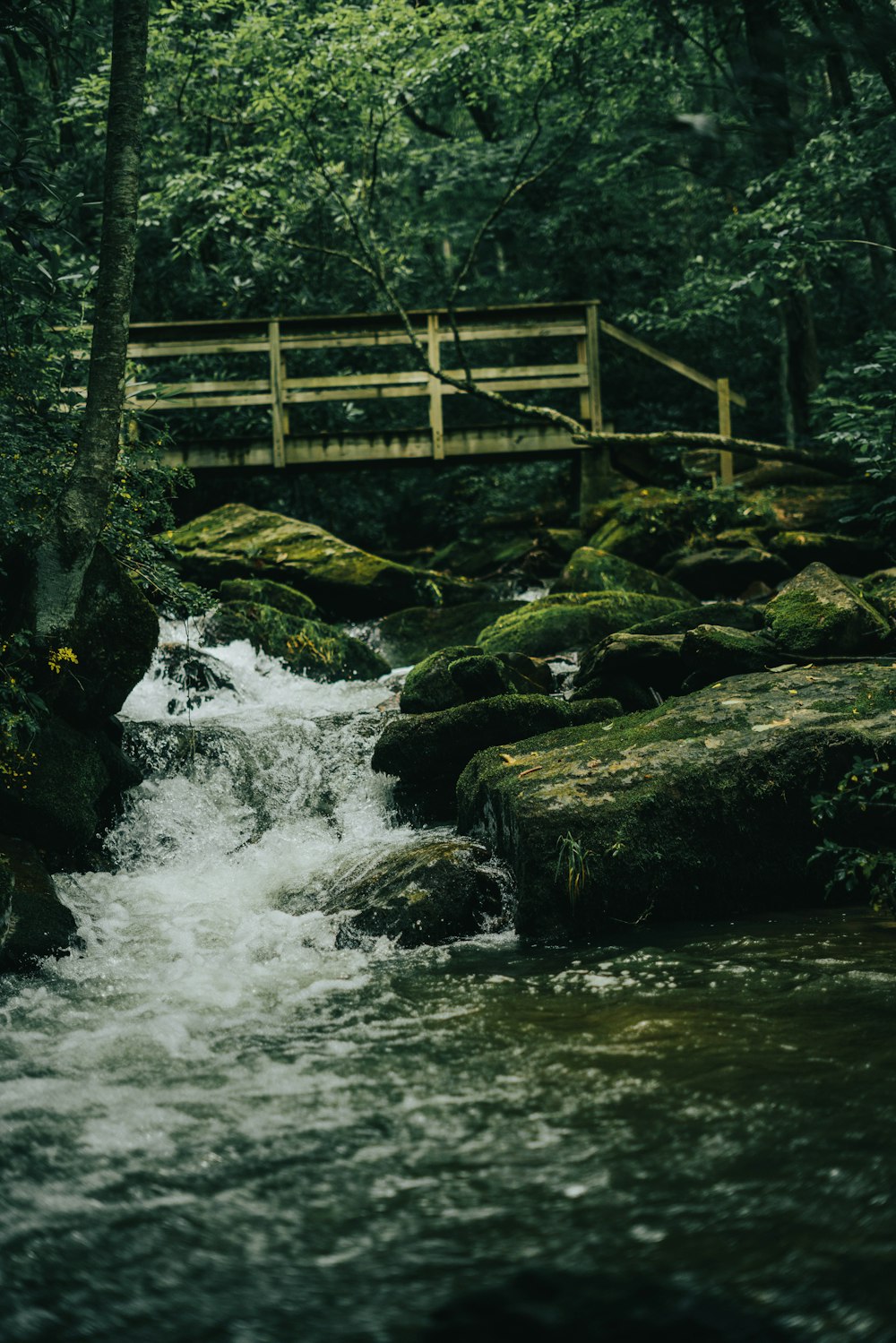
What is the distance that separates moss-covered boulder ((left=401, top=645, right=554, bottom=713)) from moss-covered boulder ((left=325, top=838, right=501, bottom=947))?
205 cm

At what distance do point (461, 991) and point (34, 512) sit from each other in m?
3.82

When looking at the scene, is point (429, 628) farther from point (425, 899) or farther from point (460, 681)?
point (425, 899)

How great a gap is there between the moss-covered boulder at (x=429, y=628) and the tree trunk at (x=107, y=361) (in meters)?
4.86

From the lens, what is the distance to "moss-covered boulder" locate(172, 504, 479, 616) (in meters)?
12.0

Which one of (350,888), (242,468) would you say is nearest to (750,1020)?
(350,888)

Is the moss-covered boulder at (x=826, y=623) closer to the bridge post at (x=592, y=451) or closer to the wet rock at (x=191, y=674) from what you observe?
the wet rock at (x=191, y=674)

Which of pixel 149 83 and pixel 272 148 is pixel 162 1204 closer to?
pixel 272 148

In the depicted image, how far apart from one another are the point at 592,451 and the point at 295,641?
571cm

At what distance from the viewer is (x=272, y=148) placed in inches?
552

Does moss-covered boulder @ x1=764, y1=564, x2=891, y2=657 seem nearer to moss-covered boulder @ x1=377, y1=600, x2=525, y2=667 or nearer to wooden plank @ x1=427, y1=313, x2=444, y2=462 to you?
moss-covered boulder @ x1=377, y1=600, x2=525, y2=667

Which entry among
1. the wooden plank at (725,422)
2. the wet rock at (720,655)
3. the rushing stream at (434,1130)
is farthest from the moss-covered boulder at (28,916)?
the wooden plank at (725,422)

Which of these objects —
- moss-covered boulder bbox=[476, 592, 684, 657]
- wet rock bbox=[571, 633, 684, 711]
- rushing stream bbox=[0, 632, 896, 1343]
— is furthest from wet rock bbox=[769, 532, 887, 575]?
rushing stream bbox=[0, 632, 896, 1343]

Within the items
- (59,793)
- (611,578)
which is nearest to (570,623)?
(611,578)

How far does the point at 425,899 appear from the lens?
18.3 ft
